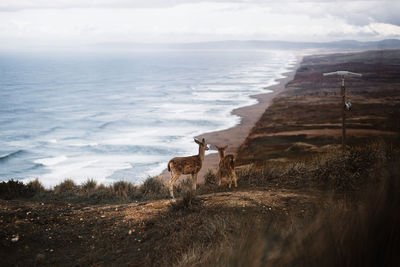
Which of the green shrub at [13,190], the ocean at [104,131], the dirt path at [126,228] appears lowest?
the ocean at [104,131]

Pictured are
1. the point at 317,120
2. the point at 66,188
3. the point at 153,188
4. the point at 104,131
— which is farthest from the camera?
the point at 104,131

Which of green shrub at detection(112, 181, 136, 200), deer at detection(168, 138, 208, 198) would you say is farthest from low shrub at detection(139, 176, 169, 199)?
deer at detection(168, 138, 208, 198)

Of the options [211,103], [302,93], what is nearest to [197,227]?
[211,103]

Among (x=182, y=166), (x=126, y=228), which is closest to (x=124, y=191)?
(x=182, y=166)

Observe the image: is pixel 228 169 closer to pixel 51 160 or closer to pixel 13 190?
pixel 13 190

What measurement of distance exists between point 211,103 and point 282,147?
27156mm

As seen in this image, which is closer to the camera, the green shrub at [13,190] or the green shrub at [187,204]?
the green shrub at [187,204]

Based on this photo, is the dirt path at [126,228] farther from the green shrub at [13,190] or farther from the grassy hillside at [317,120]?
the grassy hillside at [317,120]

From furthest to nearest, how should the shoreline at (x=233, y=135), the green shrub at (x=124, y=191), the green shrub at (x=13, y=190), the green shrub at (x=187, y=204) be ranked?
the shoreline at (x=233, y=135) < the green shrub at (x=124, y=191) < the green shrub at (x=13, y=190) < the green shrub at (x=187, y=204)

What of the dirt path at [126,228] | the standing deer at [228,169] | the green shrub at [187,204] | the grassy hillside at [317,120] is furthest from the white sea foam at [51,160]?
the green shrub at [187,204]

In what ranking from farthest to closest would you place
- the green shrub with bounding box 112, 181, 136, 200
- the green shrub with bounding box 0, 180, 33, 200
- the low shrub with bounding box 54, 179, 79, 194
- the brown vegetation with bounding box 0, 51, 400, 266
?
the low shrub with bounding box 54, 179, 79, 194 < the green shrub with bounding box 112, 181, 136, 200 < the green shrub with bounding box 0, 180, 33, 200 < the brown vegetation with bounding box 0, 51, 400, 266

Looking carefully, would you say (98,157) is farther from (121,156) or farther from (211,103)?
(211,103)

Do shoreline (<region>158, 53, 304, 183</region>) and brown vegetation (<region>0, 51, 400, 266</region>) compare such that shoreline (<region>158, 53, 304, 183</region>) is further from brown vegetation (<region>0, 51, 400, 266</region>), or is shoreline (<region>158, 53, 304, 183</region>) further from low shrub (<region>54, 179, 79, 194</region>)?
brown vegetation (<region>0, 51, 400, 266</region>)

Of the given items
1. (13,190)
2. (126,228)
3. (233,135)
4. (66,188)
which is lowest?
(233,135)
